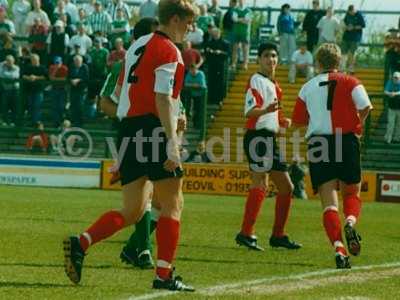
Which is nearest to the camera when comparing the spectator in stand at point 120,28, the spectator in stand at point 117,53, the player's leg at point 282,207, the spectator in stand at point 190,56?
the player's leg at point 282,207

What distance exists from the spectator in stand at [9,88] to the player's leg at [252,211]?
16682 mm

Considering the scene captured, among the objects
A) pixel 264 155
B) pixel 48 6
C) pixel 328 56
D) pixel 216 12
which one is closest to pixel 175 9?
pixel 328 56

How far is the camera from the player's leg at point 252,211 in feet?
47.3

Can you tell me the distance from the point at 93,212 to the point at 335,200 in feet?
26.1

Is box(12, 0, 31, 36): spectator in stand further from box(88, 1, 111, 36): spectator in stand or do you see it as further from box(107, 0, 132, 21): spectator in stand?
box(107, 0, 132, 21): spectator in stand

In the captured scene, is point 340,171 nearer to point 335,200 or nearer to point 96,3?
point 335,200

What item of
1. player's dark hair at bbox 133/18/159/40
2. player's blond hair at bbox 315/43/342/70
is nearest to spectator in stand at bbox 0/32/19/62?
player's blond hair at bbox 315/43/342/70

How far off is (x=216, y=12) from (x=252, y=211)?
2004 centimetres

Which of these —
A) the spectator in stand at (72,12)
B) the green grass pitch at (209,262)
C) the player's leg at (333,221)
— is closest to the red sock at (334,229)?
the player's leg at (333,221)

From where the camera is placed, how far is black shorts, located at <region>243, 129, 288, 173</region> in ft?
47.6

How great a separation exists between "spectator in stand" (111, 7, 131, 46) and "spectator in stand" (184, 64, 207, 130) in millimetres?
2583

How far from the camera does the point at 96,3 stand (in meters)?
34.1

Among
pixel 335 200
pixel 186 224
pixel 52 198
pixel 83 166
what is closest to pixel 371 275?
pixel 335 200

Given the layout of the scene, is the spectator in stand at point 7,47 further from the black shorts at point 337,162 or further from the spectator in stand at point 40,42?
the black shorts at point 337,162
